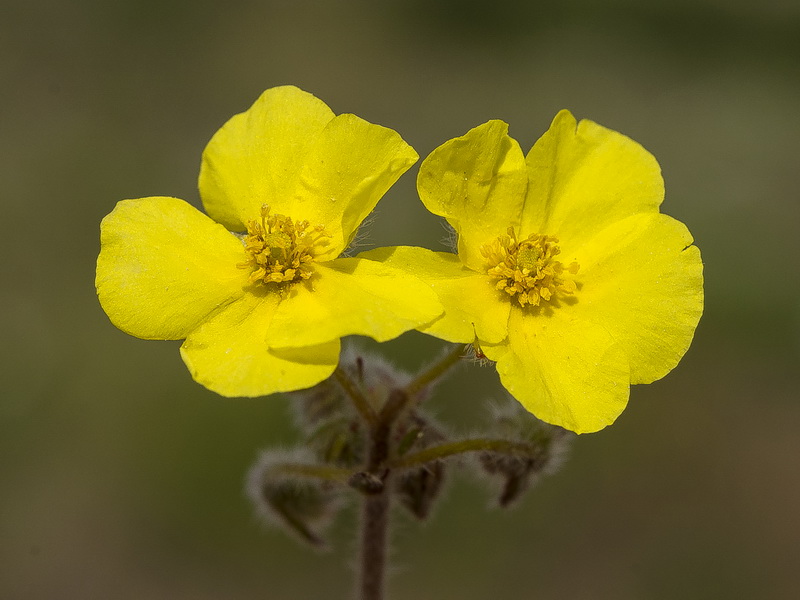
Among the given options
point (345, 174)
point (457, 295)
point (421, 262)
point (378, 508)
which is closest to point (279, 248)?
point (345, 174)

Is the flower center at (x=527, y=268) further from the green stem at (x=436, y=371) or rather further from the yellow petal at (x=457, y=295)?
the green stem at (x=436, y=371)

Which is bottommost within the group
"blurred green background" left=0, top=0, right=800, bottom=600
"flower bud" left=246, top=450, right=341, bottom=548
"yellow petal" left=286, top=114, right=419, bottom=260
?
"flower bud" left=246, top=450, right=341, bottom=548

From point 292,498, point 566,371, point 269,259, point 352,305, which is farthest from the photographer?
point 292,498

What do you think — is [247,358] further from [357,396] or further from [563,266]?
[563,266]

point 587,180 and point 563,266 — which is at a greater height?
point 587,180

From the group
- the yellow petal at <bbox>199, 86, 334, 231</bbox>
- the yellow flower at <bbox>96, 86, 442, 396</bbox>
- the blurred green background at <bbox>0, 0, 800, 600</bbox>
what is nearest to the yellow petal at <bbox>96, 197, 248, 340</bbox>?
the yellow flower at <bbox>96, 86, 442, 396</bbox>

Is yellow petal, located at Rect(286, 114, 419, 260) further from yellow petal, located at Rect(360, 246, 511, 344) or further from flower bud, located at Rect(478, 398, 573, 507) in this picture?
flower bud, located at Rect(478, 398, 573, 507)

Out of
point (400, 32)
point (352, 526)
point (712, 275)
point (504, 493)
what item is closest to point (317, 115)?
point (504, 493)
